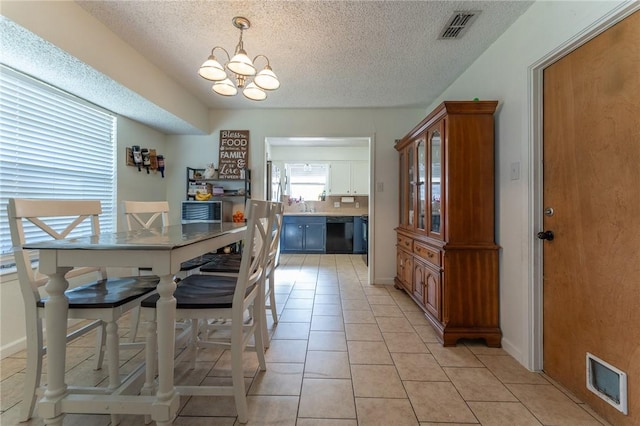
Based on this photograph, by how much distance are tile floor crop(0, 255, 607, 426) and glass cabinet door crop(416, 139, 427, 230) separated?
935mm

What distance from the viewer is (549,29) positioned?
1588mm

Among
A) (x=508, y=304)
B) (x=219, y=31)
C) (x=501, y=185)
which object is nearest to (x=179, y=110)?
(x=219, y=31)

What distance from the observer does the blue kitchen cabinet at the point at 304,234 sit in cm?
584

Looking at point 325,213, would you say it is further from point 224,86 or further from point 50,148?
point 50,148

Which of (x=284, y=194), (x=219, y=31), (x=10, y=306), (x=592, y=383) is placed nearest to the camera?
(x=592, y=383)

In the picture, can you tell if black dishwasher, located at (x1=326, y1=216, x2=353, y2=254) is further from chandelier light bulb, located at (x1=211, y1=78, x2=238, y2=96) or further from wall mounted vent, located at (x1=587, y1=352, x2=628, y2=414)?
wall mounted vent, located at (x1=587, y1=352, x2=628, y2=414)

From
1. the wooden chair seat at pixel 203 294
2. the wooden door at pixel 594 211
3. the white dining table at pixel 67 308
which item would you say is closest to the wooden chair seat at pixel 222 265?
the wooden chair seat at pixel 203 294

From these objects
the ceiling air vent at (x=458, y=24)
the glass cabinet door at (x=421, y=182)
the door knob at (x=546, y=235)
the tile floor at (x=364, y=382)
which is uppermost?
the ceiling air vent at (x=458, y=24)

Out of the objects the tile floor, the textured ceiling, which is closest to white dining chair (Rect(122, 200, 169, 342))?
the tile floor

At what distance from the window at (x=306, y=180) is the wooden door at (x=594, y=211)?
476 cm

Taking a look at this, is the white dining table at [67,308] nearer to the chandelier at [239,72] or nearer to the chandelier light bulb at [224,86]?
the chandelier at [239,72]

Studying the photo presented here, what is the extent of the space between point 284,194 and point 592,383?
5476 mm

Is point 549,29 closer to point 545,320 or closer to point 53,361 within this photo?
point 545,320

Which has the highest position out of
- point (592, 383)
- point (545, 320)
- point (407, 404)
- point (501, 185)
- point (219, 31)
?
point (219, 31)
